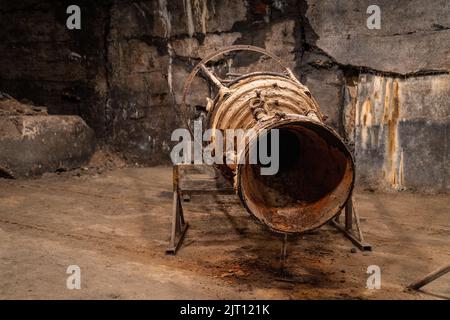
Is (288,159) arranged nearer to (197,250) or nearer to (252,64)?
(197,250)

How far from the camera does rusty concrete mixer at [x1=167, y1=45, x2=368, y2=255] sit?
233 centimetres

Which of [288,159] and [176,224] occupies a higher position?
[288,159]

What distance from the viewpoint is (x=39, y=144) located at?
5070 mm

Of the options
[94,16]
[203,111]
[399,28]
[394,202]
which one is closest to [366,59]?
[399,28]

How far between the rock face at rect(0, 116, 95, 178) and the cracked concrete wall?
0.67 meters

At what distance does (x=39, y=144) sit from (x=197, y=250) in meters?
2.98

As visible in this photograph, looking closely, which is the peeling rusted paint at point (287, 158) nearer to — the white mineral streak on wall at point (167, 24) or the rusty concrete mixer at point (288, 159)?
the rusty concrete mixer at point (288, 159)

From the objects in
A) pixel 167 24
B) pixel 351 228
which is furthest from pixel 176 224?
pixel 167 24

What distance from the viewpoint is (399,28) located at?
4.55m

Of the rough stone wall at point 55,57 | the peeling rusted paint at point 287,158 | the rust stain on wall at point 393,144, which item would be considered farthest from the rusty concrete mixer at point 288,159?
the rough stone wall at point 55,57

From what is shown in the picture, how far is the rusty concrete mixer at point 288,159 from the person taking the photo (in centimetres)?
233

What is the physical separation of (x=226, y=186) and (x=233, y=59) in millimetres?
2768

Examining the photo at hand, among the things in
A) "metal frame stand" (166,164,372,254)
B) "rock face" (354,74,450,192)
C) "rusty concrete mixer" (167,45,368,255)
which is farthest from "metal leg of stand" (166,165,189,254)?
"rock face" (354,74,450,192)

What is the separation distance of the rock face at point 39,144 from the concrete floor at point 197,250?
1.53 feet
